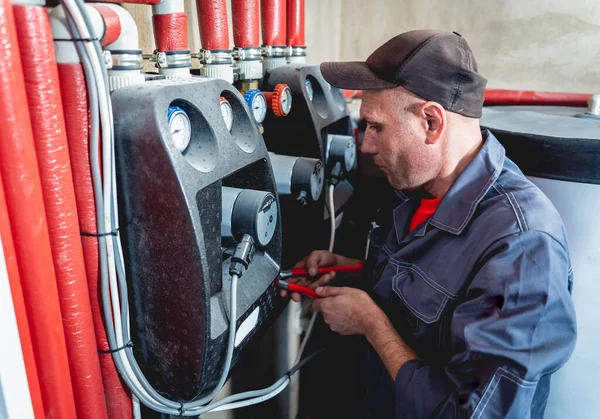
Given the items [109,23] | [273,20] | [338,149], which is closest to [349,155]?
[338,149]

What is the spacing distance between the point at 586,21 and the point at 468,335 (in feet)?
5.10

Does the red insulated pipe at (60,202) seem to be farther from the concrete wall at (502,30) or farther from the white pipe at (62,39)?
the concrete wall at (502,30)

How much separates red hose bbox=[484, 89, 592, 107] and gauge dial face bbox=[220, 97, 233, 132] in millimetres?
1383

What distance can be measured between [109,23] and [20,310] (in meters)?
0.40

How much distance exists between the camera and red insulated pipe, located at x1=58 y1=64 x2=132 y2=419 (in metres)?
0.60

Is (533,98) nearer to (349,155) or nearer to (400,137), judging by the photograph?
(349,155)

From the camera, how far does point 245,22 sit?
1.17m

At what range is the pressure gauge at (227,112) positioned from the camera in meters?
0.84

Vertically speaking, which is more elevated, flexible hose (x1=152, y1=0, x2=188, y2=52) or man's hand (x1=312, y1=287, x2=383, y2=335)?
flexible hose (x1=152, y1=0, x2=188, y2=52)

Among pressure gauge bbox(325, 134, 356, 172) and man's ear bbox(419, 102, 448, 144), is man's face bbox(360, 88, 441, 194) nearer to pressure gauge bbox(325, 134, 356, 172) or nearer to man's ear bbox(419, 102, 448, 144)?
man's ear bbox(419, 102, 448, 144)

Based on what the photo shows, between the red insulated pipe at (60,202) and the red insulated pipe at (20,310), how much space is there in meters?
0.06

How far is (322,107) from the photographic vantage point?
1.38 meters

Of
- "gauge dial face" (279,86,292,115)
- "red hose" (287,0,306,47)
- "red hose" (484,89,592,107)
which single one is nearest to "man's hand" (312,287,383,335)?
"gauge dial face" (279,86,292,115)

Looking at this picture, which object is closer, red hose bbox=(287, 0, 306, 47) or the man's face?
the man's face
